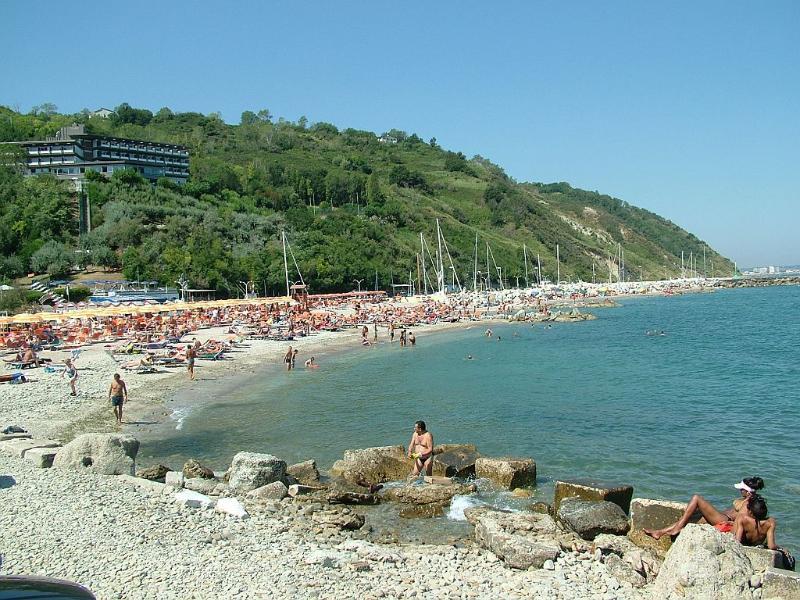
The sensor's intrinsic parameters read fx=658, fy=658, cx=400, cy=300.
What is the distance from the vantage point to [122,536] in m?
8.59

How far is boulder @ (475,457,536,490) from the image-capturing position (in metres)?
12.4

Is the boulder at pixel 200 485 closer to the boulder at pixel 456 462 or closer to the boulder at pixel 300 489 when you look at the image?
the boulder at pixel 300 489

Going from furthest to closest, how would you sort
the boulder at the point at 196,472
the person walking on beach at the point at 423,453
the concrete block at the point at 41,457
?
the person walking on beach at the point at 423,453
the boulder at the point at 196,472
the concrete block at the point at 41,457

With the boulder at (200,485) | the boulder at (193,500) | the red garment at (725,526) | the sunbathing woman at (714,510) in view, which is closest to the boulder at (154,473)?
the boulder at (200,485)

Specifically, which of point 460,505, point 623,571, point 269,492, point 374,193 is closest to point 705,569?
point 623,571

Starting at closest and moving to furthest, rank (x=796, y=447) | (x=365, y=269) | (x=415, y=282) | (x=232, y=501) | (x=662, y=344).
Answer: (x=232, y=501)
(x=796, y=447)
(x=662, y=344)
(x=365, y=269)
(x=415, y=282)

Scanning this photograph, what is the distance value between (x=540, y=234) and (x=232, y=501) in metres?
134

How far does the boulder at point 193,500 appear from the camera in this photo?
1024 centimetres

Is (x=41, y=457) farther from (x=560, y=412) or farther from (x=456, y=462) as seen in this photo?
(x=560, y=412)

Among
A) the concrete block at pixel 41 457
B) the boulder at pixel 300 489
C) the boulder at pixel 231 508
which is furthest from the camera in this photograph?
the concrete block at pixel 41 457

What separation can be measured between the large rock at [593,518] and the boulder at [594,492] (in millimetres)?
453

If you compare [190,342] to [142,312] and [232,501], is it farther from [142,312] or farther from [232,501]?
[232,501]

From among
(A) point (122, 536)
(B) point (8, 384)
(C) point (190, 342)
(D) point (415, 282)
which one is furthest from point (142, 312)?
(D) point (415, 282)

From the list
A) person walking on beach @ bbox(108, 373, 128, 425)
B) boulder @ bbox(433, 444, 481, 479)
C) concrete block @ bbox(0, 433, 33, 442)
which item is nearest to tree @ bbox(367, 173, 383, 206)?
person walking on beach @ bbox(108, 373, 128, 425)
